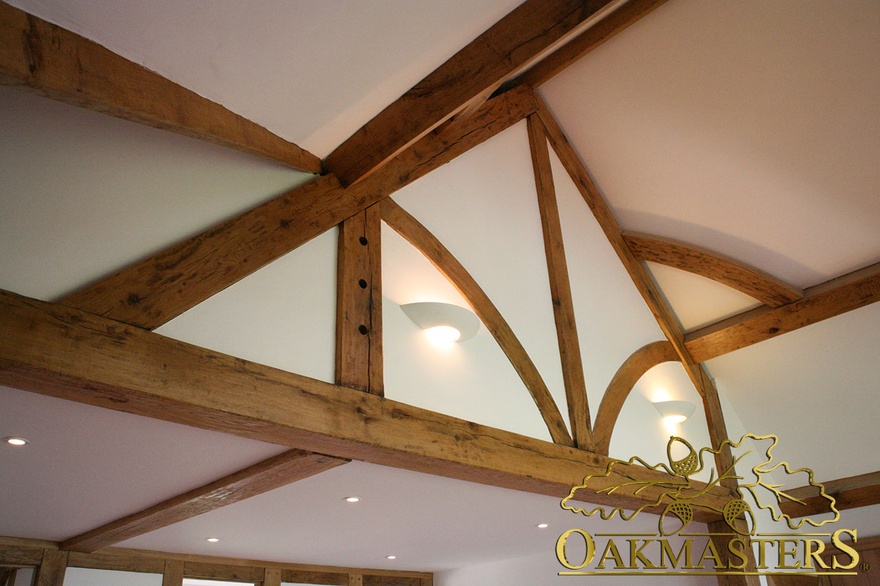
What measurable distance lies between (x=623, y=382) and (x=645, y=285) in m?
0.86

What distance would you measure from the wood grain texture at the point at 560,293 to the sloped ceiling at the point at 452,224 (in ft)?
0.27

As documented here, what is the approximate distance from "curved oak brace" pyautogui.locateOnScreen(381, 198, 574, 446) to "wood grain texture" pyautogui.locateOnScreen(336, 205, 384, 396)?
11.8 inches

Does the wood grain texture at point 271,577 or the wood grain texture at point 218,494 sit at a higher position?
the wood grain texture at point 218,494

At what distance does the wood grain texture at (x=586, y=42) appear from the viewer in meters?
3.36

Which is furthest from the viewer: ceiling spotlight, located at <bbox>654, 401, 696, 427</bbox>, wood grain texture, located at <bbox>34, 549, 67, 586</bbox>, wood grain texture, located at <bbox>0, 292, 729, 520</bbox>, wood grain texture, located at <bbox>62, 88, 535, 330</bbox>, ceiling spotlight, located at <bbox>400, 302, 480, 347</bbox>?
ceiling spotlight, located at <bbox>654, 401, 696, 427</bbox>

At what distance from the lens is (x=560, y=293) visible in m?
3.79

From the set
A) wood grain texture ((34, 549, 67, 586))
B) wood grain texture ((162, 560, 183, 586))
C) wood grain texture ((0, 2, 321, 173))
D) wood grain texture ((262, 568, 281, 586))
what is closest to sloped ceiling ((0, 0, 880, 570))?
wood grain texture ((0, 2, 321, 173))

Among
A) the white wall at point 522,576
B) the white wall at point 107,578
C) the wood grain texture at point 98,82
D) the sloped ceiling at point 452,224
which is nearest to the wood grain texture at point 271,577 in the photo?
the sloped ceiling at point 452,224

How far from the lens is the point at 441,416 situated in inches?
106

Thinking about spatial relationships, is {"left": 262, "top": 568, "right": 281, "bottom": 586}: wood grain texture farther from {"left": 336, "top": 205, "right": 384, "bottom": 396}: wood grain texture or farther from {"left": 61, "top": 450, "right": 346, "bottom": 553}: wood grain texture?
{"left": 336, "top": 205, "right": 384, "bottom": 396}: wood grain texture

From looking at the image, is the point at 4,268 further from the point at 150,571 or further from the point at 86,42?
the point at 150,571

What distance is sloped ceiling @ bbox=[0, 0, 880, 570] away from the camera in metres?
1.98

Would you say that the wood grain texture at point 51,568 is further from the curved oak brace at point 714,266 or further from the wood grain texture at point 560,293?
the curved oak brace at point 714,266

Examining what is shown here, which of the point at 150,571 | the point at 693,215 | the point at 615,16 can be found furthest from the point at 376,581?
the point at 615,16
